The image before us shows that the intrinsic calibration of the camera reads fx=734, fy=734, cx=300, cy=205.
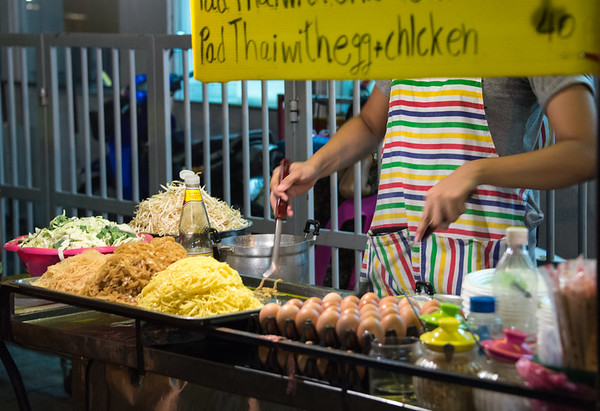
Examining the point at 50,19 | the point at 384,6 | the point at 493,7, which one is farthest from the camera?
the point at 50,19

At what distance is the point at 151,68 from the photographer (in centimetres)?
457

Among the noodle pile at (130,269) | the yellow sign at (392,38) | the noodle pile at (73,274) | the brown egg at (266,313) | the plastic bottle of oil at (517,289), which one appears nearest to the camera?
the yellow sign at (392,38)

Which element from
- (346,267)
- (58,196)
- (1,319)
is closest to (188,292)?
(1,319)

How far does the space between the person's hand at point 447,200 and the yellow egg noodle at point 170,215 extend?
141cm

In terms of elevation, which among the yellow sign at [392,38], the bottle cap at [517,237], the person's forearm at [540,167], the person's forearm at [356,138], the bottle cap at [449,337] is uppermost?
the yellow sign at [392,38]

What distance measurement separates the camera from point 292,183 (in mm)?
2295

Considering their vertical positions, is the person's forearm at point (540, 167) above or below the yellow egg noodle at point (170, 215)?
above

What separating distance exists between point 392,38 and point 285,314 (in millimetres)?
642

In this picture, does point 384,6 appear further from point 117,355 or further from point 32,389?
point 32,389

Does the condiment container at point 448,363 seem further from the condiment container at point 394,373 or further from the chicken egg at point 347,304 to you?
the chicken egg at point 347,304

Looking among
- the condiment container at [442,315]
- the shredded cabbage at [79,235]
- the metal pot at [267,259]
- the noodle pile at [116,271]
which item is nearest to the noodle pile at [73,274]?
the noodle pile at [116,271]

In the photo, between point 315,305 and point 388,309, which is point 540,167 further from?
point 315,305

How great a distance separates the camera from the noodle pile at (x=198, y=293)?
5.80ft

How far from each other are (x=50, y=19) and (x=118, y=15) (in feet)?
3.27
